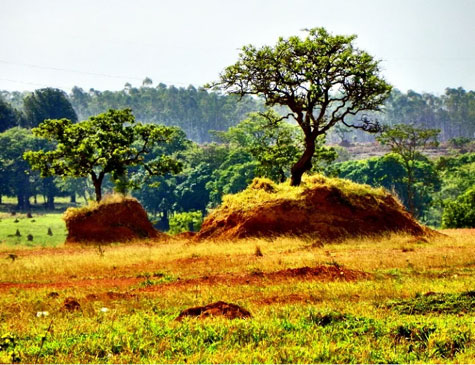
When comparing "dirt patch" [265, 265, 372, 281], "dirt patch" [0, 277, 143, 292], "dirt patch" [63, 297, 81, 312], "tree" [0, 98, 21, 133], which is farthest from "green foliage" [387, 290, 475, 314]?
"tree" [0, 98, 21, 133]

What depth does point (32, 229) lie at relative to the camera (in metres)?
80.0

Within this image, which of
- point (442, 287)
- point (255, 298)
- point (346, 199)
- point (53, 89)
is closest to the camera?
point (255, 298)

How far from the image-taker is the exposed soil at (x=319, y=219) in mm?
25641

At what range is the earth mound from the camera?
3247 centimetres

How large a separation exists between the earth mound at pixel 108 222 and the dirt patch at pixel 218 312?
941 inches

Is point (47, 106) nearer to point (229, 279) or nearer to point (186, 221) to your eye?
point (186, 221)

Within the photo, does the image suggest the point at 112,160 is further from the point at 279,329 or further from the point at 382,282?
the point at 279,329

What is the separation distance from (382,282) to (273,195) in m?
14.9

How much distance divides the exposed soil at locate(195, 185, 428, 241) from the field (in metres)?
7.17

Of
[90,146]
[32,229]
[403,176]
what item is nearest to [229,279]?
[90,146]

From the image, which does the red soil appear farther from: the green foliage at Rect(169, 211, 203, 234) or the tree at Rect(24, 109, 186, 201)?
the green foliage at Rect(169, 211, 203, 234)

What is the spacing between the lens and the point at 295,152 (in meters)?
46.2

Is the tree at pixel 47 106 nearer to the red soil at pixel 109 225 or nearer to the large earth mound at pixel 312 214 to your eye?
the red soil at pixel 109 225

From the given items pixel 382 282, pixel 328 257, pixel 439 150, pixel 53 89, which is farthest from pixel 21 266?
pixel 439 150
